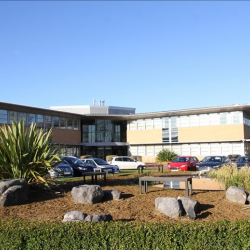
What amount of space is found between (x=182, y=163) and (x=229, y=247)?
22417 mm

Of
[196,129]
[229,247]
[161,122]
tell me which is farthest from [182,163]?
[229,247]

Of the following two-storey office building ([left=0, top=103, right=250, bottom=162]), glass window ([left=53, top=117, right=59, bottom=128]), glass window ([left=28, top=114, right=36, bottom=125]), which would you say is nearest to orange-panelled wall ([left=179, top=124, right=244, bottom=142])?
two-storey office building ([left=0, top=103, right=250, bottom=162])

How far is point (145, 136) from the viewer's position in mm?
45875

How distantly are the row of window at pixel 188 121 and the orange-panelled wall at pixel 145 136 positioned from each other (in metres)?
0.52

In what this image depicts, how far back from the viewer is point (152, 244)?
5648mm

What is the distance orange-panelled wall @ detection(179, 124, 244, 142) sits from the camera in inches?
1534

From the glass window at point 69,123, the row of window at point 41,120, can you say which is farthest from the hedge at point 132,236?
the glass window at point 69,123

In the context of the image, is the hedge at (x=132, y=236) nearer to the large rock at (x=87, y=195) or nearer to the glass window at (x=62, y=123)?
the large rock at (x=87, y=195)

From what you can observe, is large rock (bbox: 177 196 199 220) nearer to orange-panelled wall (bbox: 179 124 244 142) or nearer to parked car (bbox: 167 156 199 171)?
parked car (bbox: 167 156 199 171)

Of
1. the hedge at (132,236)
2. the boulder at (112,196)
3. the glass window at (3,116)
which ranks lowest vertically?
the hedge at (132,236)

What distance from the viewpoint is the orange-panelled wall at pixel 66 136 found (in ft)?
133

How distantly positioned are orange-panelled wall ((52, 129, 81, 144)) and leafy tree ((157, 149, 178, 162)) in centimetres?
1002

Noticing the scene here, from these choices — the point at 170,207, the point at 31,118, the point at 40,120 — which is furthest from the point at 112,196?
the point at 40,120

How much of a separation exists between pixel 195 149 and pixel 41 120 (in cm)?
1775
